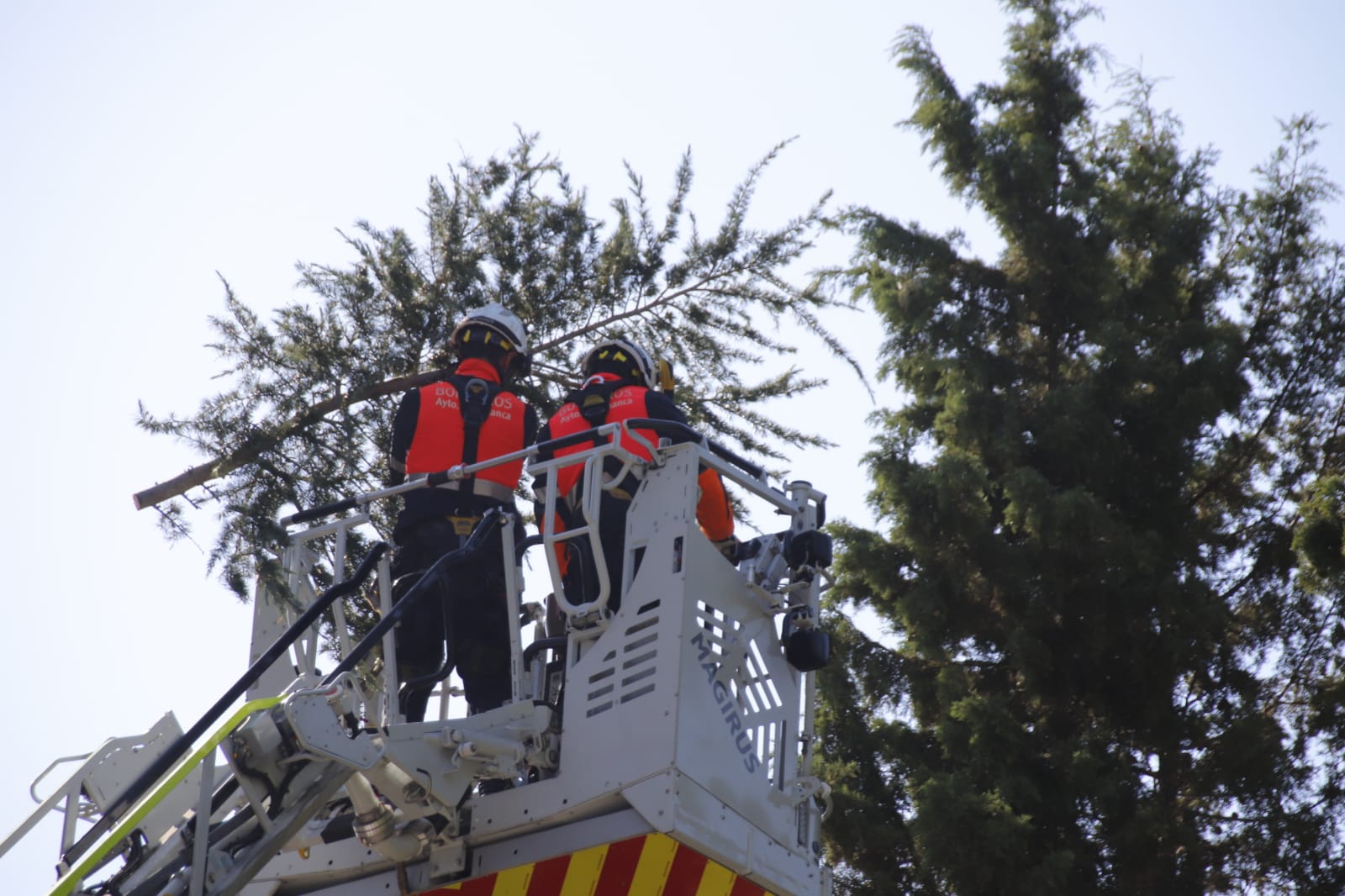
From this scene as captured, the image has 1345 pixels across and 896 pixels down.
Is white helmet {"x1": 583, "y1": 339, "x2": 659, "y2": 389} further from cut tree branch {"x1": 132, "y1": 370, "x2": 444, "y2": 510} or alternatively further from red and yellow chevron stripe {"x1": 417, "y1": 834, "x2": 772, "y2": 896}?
red and yellow chevron stripe {"x1": 417, "y1": 834, "x2": 772, "y2": 896}

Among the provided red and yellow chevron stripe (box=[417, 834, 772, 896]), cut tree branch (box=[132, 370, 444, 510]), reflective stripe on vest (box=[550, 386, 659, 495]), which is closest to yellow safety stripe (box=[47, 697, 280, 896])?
red and yellow chevron stripe (box=[417, 834, 772, 896])

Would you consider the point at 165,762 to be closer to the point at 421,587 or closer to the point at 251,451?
the point at 421,587

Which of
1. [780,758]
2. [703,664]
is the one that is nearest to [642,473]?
[703,664]

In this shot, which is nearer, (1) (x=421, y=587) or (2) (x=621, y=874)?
(2) (x=621, y=874)

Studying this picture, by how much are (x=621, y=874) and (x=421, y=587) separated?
1.45 metres

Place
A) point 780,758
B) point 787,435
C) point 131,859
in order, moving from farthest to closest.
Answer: point 787,435 < point 780,758 < point 131,859

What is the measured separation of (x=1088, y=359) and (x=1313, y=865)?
15.1ft

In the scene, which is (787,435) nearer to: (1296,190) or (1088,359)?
(1088,359)

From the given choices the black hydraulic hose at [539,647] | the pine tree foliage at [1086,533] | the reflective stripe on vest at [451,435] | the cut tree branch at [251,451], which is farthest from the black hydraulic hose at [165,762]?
the pine tree foliage at [1086,533]

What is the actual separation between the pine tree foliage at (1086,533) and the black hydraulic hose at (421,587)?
492cm

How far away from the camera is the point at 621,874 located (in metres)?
5.72

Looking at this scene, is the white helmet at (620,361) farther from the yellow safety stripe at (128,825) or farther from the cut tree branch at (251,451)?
the yellow safety stripe at (128,825)

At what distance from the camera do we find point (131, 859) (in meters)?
5.45

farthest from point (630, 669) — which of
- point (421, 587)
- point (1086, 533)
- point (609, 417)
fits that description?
point (1086, 533)
